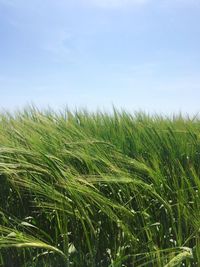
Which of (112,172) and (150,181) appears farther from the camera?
(150,181)

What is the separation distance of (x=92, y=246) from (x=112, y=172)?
0.31 meters

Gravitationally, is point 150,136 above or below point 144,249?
above

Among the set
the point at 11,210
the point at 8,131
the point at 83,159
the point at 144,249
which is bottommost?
the point at 144,249

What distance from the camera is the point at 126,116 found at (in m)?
2.96

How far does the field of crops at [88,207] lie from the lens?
153 centimetres

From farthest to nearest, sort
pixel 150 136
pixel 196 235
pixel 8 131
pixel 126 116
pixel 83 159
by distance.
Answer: pixel 126 116, pixel 150 136, pixel 8 131, pixel 83 159, pixel 196 235

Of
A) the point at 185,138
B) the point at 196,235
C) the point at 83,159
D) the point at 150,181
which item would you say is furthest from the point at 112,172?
the point at 185,138

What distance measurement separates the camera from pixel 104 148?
1.92 meters

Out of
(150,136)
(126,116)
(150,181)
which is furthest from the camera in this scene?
(126,116)

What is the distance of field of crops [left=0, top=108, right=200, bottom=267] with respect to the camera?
153 cm

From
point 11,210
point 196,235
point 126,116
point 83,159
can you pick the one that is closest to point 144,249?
point 196,235

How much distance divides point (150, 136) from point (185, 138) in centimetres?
22

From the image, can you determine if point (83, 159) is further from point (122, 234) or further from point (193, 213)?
point (193, 213)

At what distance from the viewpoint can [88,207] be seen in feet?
5.36
